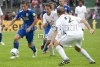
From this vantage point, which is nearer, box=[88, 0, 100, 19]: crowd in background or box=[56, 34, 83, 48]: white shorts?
box=[56, 34, 83, 48]: white shorts

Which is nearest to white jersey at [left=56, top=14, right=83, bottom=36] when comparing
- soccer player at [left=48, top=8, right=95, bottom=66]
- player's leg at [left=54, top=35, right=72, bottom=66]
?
soccer player at [left=48, top=8, right=95, bottom=66]

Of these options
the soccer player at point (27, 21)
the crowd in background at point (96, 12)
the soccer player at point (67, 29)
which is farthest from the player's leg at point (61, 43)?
the crowd in background at point (96, 12)

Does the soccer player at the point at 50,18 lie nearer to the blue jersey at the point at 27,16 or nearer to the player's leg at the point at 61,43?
the blue jersey at the point at 27,16

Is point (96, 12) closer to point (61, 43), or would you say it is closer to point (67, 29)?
point (61, 43)

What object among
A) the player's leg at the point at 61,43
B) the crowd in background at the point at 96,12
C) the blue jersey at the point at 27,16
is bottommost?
the crowd in background at the point at 96,12

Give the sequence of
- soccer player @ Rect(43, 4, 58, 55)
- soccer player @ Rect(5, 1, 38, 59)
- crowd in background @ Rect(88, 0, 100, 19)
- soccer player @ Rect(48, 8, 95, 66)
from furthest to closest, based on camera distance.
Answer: crowd in background @ Rect(88, 0, 100, 19) → soccer player @ Rect(43, 4, 58, 55) → soccer player @ Rect(5, 1, 38, 59) → soccer player @ Rect(48, 8, 95, 66)

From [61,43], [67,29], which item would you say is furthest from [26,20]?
[67,29]

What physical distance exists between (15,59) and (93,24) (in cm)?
2680

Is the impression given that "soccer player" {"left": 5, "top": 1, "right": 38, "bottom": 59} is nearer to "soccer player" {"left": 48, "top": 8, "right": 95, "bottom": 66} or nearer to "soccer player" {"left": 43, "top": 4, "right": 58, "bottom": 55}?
"soccer player" {"left": 43, "top": 4, "right": 58, "bottom": 55}

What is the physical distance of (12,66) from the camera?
1310cm

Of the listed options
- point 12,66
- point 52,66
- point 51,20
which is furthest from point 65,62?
point 51,20

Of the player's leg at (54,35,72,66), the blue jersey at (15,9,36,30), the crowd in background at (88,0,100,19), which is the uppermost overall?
the blue jersey at (15,9,36,30)

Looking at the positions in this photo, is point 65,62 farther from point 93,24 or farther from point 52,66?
point 93,24

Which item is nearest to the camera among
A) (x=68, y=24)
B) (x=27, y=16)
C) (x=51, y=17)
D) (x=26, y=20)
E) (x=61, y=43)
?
(x=68, y=24)
